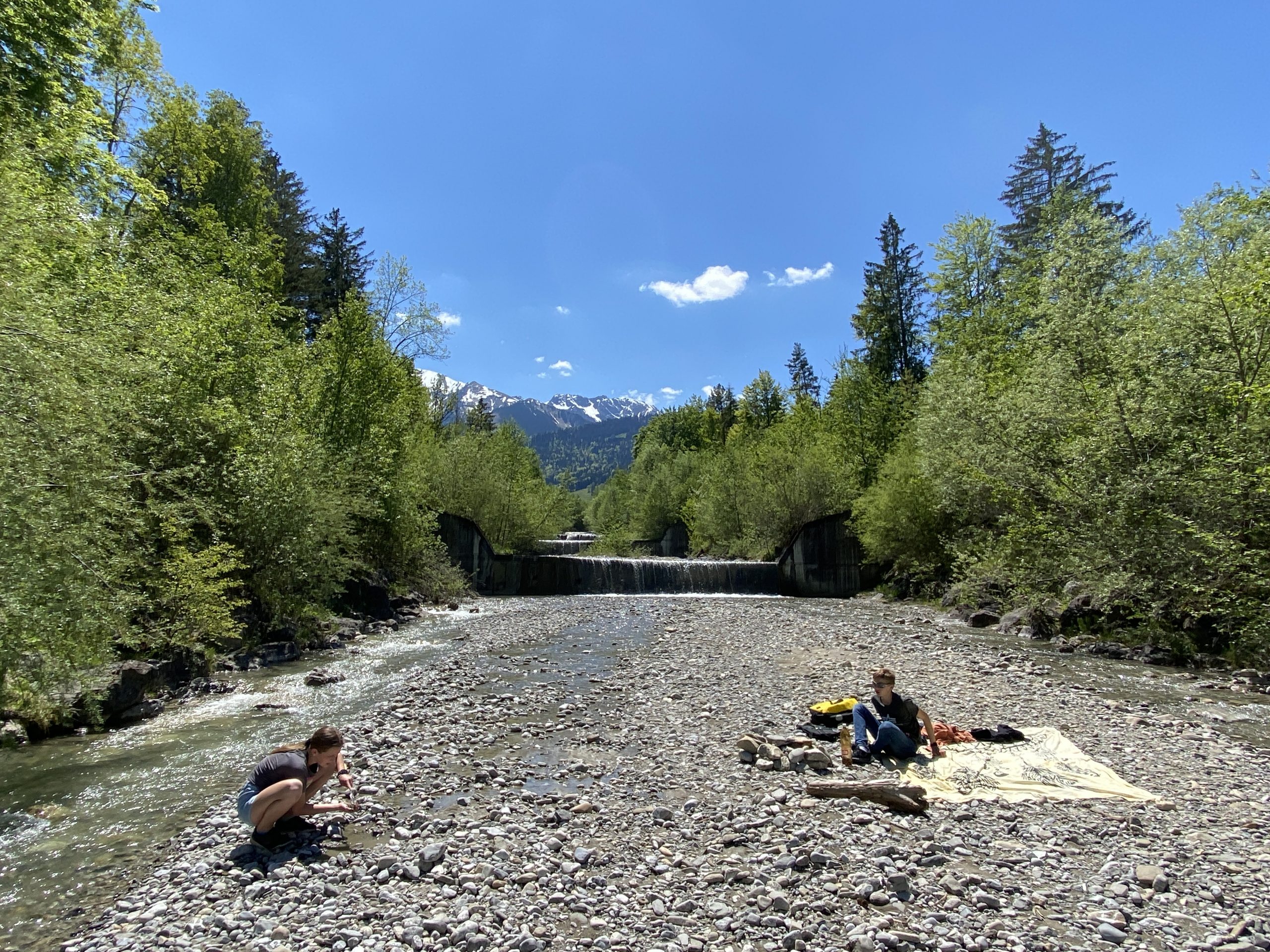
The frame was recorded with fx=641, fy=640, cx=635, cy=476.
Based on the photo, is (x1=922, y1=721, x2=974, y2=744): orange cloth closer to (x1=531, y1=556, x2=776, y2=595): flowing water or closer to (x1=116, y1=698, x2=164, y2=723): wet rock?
(x1=116, y1=698, x2=164, y2=723): wet rock

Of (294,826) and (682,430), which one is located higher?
(682,430)

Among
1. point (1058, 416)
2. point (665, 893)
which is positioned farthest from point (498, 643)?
point (1058, 416)

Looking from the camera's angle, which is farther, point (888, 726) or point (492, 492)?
point (492, 492)

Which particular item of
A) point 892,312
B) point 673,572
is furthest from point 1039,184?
point 673,572

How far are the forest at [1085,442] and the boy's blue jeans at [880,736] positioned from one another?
27.2 ft

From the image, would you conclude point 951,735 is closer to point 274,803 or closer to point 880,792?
point 880,792

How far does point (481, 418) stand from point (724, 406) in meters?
31.3

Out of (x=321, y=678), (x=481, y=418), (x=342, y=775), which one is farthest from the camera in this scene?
(x=481, y=418)

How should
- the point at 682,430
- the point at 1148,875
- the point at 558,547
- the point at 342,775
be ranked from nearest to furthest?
the point at 1148,875, the point at 342,775, the point at 558,547, the point at 682,430

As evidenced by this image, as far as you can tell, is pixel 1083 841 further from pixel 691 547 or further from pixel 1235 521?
pixel 691 547

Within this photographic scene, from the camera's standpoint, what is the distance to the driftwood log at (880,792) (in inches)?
245

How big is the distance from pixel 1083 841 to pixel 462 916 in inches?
205

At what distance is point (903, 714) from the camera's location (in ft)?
25.8

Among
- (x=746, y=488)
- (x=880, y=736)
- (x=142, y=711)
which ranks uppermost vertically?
(x=746, y=488)
